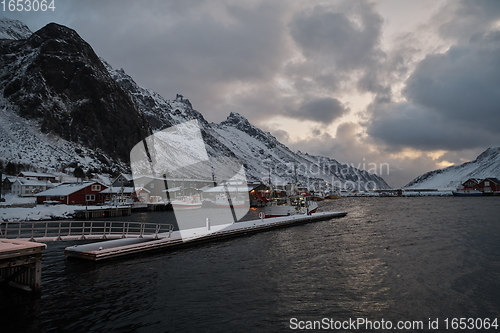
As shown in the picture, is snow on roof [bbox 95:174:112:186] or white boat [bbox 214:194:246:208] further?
snow on roof [bbox 95:174:112:186]

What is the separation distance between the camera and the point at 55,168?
391ft

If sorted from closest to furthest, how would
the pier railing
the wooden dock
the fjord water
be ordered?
→ the fjord water
the wooden dock
the pier railing

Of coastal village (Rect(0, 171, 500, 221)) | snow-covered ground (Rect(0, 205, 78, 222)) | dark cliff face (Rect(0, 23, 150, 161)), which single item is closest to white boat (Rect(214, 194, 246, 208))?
coastal village (Rect(0, 171, 500, 221))

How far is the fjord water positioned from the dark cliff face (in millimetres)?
144867

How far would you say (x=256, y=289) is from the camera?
56.8ft

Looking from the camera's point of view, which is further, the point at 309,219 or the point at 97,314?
the point at 309,219

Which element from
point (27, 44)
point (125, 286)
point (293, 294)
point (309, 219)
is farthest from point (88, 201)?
point (27, 44)

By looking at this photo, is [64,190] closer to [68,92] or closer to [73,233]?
[73,233]

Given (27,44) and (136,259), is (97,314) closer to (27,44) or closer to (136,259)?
(136,259)

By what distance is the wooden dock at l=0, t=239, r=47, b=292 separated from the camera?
14344 millimetres

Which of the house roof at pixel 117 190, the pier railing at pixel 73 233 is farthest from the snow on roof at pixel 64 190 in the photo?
the pier railing at pixel 73 233

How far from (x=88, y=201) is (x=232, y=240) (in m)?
65.4

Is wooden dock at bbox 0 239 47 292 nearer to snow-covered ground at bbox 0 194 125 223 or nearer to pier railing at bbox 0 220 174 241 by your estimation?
pier railing at bbox 0 220 174 241

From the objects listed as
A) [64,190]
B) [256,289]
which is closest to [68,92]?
[64,190]
